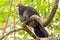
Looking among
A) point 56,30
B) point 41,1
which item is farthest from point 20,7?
point 56,30

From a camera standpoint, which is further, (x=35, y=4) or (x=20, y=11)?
(x=20, y=11)

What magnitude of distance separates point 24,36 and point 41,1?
386mm

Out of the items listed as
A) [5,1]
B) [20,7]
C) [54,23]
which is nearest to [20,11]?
[20,7]

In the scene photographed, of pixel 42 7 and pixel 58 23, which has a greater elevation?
pixel 42 7

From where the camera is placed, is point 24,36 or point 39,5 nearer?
point 39,5

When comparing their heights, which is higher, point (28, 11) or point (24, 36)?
point (28, 11)

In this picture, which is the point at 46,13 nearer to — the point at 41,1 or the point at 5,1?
the point at 41,1

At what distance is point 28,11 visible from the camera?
1980 millimetres

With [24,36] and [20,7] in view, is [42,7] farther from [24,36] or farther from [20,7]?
[24,36]

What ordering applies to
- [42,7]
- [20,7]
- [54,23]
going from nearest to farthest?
[42,7]
[20,7]
[54,23]

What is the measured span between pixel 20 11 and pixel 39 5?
24 centimetres

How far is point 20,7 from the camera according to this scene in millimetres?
1979

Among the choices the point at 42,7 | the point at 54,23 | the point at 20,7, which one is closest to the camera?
the point at 42,7

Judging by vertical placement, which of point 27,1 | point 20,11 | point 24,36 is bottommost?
point 24,36
